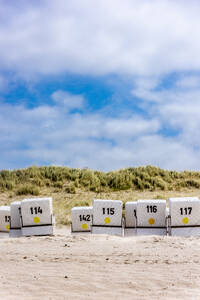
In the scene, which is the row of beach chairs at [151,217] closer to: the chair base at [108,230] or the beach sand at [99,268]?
the chair base at [108,230]

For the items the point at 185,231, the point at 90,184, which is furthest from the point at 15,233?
the point at 90,184

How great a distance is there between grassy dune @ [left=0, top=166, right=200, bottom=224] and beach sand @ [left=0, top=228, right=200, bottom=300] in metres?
12.2

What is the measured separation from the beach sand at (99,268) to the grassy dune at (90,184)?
40.0 feet

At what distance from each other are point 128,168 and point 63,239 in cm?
2036

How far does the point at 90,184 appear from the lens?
29.3 meters

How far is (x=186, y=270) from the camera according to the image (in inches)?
363

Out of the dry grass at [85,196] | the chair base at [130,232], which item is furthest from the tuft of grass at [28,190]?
the chair base at [130,232]

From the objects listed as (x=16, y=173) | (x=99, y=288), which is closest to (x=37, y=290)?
(x=99, y=288)

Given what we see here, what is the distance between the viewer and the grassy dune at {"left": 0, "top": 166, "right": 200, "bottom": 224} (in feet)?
88.2

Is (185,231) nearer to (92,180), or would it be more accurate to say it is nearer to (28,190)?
(28,190)

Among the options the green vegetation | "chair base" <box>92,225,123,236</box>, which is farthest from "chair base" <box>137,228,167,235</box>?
the green vegetation

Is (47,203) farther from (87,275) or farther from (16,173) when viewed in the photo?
(16,173)

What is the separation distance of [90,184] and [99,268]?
65.0 feet

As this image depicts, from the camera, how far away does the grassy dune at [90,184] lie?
26875 millimetres
